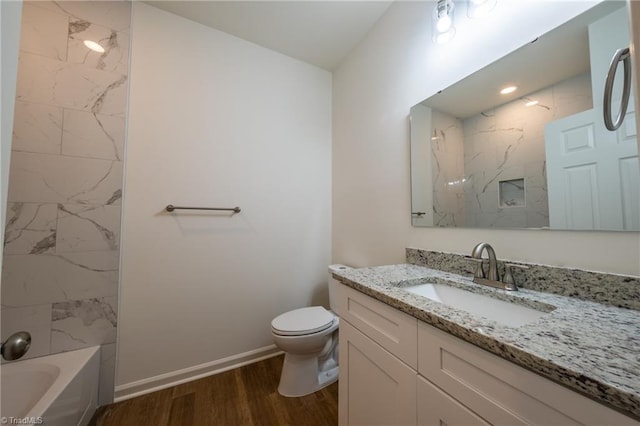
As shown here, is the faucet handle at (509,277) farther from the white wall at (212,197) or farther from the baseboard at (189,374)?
the baseboard at (189,374)

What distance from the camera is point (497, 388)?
1.55 ft

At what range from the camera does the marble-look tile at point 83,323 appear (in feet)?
4.00

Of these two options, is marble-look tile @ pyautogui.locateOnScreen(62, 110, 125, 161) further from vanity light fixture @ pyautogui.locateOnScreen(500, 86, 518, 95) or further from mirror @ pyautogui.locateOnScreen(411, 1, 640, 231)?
vanity light fixture @ pyautogui.locateOnScreen(500, 86, 518, 95)

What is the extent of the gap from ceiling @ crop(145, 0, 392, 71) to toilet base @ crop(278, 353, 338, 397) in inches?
88.4

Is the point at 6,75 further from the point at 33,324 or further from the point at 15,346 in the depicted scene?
the point at 33,324

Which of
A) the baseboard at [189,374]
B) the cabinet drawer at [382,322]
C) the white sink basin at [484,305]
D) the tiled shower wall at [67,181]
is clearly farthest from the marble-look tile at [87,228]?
the white sink basin at [484,305]

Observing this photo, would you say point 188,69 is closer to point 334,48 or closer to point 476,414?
point 334,48

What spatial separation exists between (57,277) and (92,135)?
2.68 feet

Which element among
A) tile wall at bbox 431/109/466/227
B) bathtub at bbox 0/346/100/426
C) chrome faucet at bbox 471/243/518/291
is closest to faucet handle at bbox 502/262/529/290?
chrome faucet at bbox 471/243/518/291

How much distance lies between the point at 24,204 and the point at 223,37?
1599 mm

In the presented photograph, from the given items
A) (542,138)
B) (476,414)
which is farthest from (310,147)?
(476,414)

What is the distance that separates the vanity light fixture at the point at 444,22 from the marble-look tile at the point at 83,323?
230cm

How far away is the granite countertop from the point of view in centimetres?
35

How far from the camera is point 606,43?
0.70 meters
